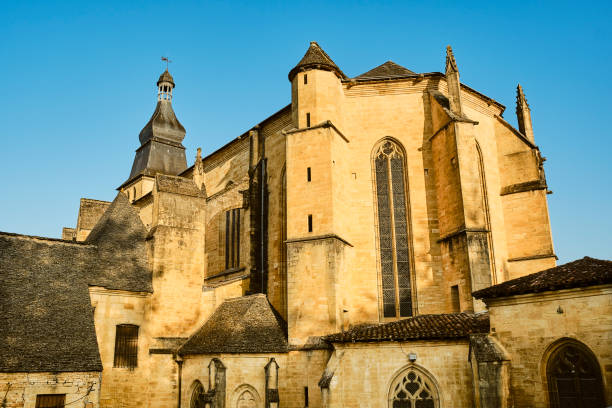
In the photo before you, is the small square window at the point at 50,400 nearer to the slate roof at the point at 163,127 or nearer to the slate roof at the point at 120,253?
the slate roof at the point at 120,253

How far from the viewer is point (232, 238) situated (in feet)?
86.8

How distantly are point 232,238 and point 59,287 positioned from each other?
30.1ft

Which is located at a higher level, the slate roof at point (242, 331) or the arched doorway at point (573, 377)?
the slate roof at point (242, 331)

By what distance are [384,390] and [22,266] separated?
44.8 ft

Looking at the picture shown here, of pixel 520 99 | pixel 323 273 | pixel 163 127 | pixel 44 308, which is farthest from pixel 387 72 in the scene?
pixel 163 127

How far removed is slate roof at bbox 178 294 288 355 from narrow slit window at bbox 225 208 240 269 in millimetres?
4708

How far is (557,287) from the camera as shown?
12219mm

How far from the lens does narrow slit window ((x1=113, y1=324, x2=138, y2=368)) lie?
1964 centimetres

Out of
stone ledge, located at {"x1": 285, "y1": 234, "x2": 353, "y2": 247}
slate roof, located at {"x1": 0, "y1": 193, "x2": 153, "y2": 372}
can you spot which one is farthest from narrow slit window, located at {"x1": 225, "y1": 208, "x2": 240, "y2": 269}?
stone ledge, located at {"x1": 285, "y1": 234, "x2": 353, "y2": 247}

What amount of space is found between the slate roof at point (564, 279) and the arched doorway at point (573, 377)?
135cm

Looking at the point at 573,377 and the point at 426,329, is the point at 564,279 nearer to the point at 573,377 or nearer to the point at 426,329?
the point at 573,377

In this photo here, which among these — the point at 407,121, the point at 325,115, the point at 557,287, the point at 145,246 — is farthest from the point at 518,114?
the point at 145,246

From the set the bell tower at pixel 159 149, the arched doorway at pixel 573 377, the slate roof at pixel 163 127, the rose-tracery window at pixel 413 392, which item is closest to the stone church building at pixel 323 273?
the rose-tracery window at pixel 413 392

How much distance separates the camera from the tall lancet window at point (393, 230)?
63.4 ft
